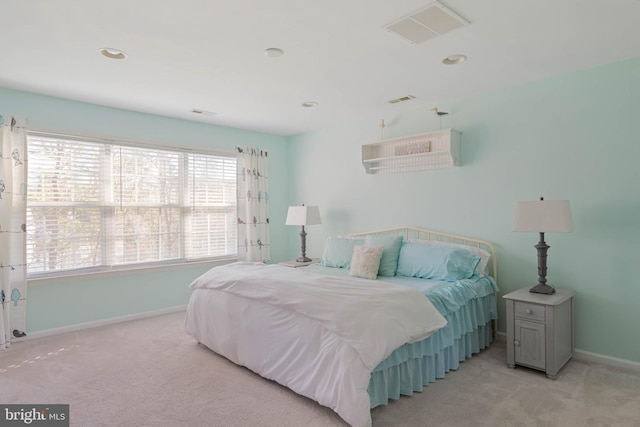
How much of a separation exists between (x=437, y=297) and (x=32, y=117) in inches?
162

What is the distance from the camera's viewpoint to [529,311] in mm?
2936

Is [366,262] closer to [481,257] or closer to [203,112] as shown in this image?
[481,257]

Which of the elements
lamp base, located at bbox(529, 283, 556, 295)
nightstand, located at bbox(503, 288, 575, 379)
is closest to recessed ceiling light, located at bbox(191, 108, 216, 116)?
nightstand, located at bbox(503, 288, 575, 379)

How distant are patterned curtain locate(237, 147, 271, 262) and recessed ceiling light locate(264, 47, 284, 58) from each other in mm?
2592

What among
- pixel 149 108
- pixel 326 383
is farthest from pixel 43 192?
pixel 326 383

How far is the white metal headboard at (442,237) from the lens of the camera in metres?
3.68

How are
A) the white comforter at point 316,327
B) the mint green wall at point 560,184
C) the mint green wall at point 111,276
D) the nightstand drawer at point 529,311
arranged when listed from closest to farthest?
the white comforter at point 316,327 < the nightstand drawer at point 529,311 < the mint green wall at point 560,184 < the mint green wall at point 111,276

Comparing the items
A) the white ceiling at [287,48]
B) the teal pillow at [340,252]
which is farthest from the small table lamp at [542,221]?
the teal pillow at [340,252]

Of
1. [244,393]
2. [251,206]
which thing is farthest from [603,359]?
[251,206]

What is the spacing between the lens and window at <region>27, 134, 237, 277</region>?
12.7 ft

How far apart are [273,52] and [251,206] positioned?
2863 millimetres

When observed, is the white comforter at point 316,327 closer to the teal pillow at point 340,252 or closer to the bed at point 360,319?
the bed at point 360,319

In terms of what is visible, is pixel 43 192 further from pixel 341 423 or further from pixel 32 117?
pixel 341 423

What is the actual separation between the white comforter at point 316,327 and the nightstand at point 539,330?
2.55 feet
